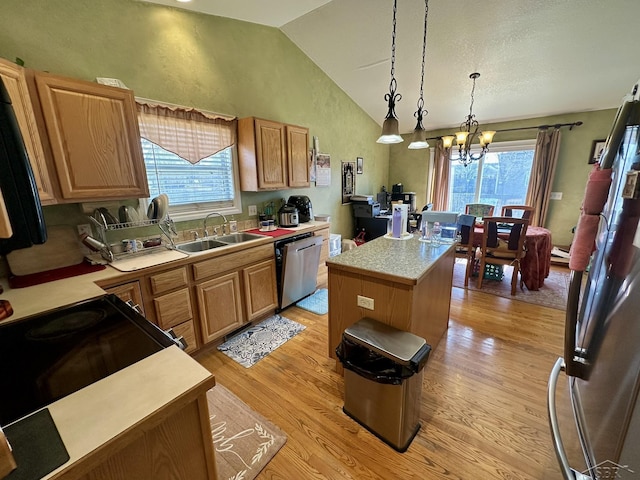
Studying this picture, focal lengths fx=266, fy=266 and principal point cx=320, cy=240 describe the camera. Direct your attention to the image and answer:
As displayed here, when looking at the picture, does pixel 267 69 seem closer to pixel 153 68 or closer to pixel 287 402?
pixel 153 68

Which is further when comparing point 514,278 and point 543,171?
point 543,171

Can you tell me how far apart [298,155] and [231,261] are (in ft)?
5.28

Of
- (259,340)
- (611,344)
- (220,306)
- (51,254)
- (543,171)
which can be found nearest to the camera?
(611,344)

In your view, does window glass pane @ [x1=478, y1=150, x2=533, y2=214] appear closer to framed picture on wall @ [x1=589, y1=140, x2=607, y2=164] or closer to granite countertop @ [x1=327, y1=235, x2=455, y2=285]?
framed picture on wall @ [x1=589, y1=140, x2=607, y2=164]

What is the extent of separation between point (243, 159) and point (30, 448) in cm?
267

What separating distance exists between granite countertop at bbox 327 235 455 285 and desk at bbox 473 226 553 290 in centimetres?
195

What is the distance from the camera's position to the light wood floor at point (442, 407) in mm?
1373

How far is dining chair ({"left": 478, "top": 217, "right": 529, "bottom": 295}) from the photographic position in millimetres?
3125

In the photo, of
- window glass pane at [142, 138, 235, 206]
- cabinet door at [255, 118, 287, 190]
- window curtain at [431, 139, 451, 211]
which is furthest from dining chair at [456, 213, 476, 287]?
window glass pane at [142, 138, 235, 206]

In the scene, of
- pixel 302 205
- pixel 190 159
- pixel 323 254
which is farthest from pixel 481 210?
pixel 190 159

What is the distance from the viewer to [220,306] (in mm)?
2273

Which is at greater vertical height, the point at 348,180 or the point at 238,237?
the point at 348,180

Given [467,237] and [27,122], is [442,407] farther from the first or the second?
[27,122]

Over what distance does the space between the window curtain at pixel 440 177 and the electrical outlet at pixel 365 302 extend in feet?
14.9
